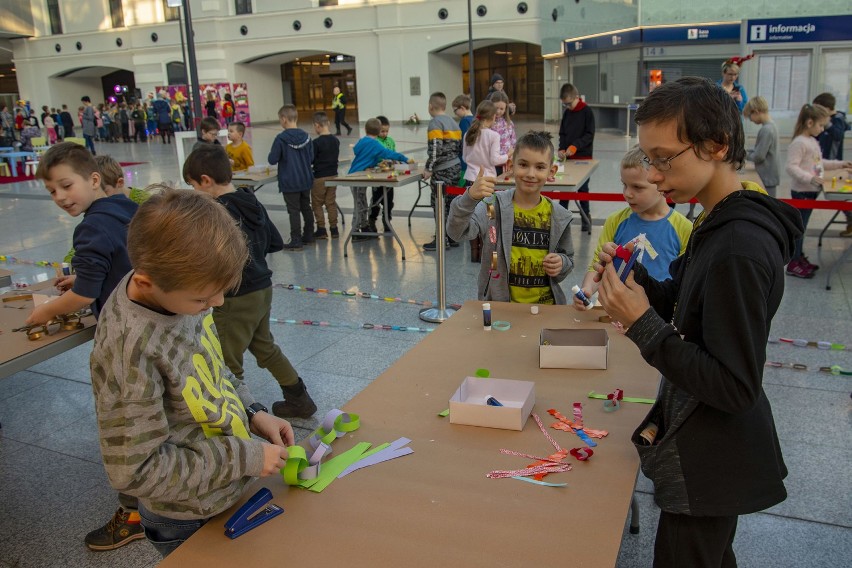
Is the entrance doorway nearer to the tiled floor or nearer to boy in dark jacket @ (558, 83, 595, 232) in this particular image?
boy in dark jacket @ (558, 83, 595, 232)

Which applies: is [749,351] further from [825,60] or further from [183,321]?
A: [825,60]

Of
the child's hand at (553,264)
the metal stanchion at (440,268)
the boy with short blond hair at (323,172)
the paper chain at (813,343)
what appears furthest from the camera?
the boy with short blond hair at (323,172)

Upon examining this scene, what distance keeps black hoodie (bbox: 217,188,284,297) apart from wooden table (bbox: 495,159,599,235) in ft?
8.91

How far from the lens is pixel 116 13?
3384 centimetres

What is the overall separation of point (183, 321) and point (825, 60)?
59.5 ft

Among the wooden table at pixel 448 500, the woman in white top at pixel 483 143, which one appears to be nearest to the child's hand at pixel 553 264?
the wooden table at pixel 448 500

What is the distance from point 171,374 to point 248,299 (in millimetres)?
2108

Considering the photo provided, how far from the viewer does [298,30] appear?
29.9 metres

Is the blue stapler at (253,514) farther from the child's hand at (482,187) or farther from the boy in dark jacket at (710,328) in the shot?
the child's hand at (482,187)

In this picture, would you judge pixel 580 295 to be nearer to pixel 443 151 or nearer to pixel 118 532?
pixel 118 532

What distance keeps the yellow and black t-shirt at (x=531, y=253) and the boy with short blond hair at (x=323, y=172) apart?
5178 mm

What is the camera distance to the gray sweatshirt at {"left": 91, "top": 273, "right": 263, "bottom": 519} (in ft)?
4.62

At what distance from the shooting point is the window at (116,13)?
33.7 metres

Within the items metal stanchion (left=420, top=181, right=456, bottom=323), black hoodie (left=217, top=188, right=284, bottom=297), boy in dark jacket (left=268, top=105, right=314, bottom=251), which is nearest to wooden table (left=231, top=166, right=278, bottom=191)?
boy in dark jacket (left=268, top=105, right=314, bottom=251)
